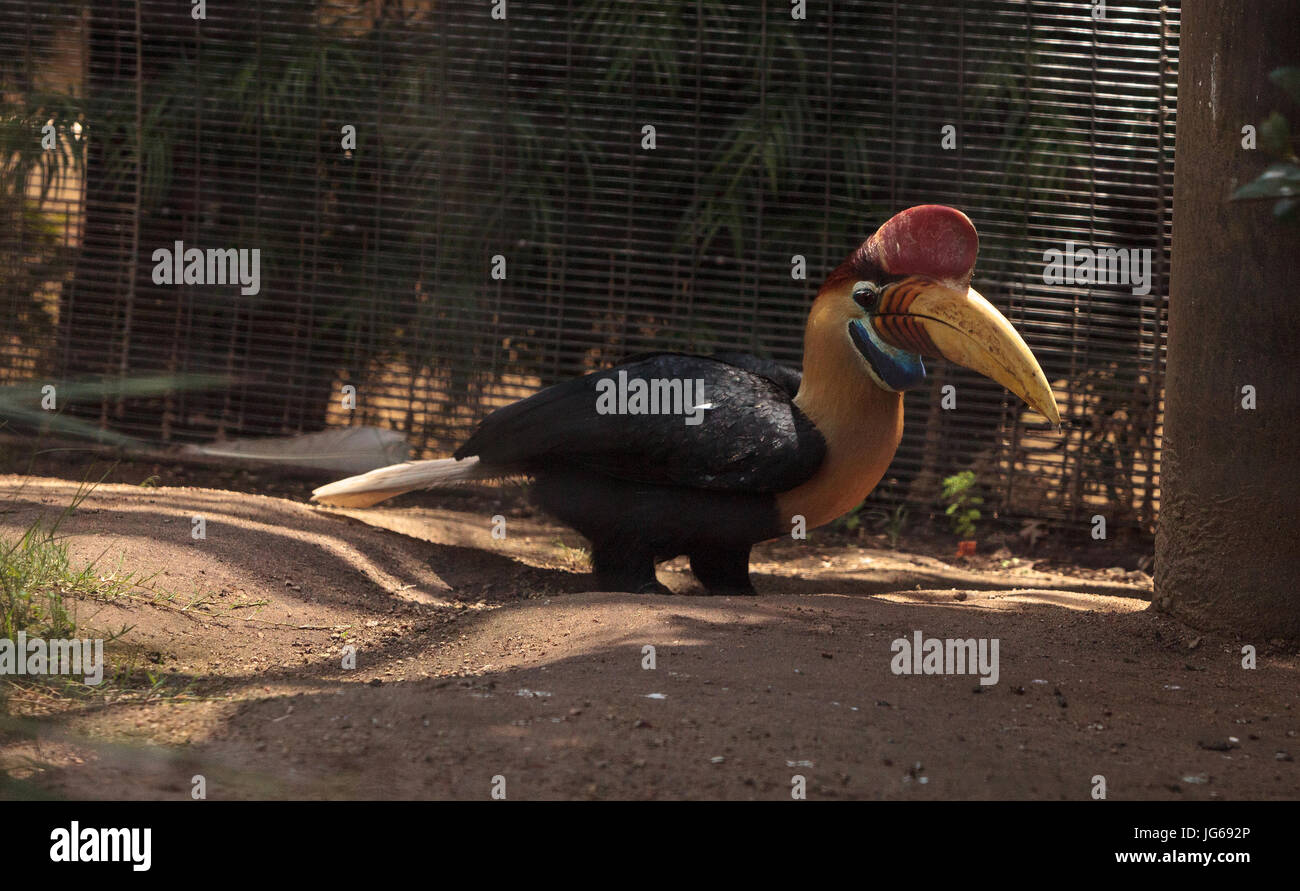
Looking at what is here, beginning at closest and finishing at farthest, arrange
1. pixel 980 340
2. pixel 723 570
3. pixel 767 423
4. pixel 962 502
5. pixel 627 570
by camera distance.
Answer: pixel 980 340, pixel 767 423, pixel 627 570, pixel 723 570, pixel 962 502

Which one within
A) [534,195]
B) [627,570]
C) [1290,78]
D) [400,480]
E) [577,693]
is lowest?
[577,693]

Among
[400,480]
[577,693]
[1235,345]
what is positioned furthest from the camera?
[400,480]

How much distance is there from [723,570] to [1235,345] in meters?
2.03

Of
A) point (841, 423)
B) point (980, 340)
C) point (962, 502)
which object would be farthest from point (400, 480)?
point (962, 502)

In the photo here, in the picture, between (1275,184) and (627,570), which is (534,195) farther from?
(1275,184)

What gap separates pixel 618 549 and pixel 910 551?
2.32 m

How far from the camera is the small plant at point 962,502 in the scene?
241 inches

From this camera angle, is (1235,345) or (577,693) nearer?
(577,693)

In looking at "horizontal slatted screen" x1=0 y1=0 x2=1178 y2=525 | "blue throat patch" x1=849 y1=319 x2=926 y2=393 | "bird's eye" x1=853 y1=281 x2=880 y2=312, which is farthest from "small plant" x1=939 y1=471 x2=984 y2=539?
"bird's eye" x1=853 y1=281 x2=880 y2=312

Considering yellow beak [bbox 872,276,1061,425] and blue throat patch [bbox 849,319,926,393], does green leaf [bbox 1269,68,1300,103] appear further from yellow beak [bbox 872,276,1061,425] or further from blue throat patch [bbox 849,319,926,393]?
blue throat patch [bbox 849,319,926,393]

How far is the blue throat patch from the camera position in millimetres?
4387

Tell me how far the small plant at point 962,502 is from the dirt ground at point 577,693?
54.5 inches

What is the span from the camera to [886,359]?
14.4ft

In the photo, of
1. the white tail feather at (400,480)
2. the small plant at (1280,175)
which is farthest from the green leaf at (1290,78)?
the white tail feather at (400,480)
